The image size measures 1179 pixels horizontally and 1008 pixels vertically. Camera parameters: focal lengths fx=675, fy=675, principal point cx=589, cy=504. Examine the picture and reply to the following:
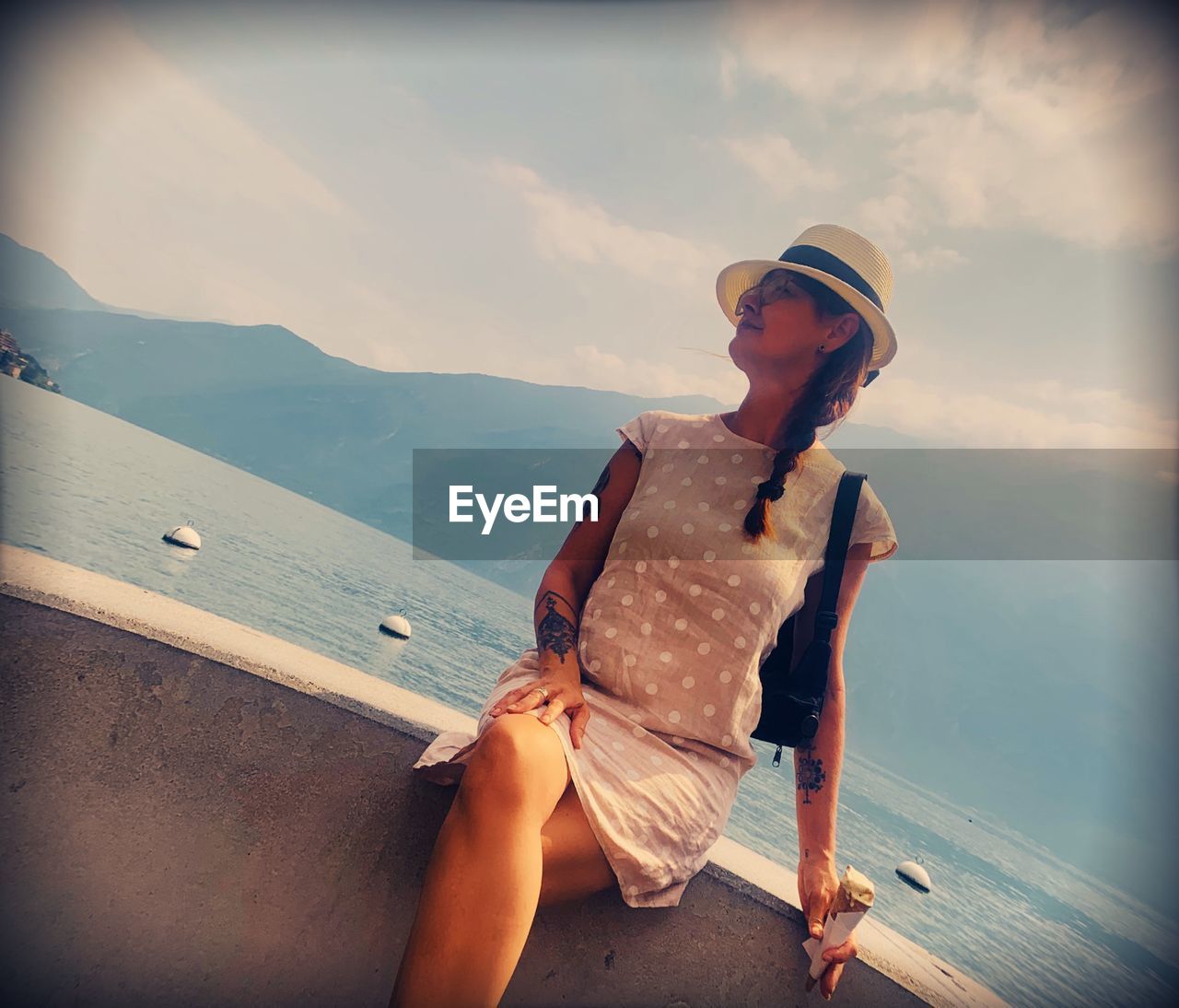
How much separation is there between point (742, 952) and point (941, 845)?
111 metres

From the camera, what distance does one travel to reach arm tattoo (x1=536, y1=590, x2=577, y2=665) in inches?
76.9

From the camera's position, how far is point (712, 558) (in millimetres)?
2037

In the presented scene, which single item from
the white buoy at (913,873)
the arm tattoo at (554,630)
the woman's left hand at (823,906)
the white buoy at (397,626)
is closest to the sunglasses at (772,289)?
the arm tattoo at (554,630)

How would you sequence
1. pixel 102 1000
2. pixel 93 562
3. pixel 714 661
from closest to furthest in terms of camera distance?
pixel 102 1000, pixel 714 661, pixel 93 562

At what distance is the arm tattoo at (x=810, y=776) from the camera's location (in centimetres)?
214

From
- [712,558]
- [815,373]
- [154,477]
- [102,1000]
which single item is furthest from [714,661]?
[154,477]

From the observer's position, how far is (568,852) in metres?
1.69

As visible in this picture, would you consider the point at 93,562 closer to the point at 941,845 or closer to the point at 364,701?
the point at 364,701

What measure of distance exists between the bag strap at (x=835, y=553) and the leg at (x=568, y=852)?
0.93 meters

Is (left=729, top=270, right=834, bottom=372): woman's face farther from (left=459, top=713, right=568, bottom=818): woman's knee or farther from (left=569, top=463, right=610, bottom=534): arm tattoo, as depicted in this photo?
(left=459, top=713, right=568, bottom=818): woman's knee

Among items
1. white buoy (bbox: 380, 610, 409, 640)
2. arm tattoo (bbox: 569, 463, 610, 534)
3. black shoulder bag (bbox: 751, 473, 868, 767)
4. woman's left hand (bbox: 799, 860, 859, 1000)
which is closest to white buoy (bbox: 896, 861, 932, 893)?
white buoy (bbox: 380, 610, 409, 640)

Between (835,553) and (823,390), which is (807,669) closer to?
(835,553)

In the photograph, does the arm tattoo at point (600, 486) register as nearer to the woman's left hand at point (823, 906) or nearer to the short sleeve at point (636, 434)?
the short sleeve at point (636, 434)

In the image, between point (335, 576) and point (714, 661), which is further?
point (335, 576)
